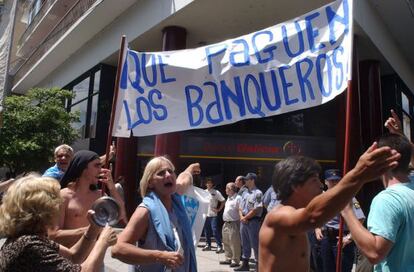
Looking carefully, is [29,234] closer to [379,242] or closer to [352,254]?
[379,242]

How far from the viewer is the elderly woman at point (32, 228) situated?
2.14 metres

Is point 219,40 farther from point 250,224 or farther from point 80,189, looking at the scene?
point 80,189

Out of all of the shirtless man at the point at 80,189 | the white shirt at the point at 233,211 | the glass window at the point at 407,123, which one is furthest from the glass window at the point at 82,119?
the shirtless man at the point at 80,189

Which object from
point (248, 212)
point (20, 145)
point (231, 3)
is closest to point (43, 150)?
point (20, 145)

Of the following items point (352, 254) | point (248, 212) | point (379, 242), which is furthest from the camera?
point (248, 212)

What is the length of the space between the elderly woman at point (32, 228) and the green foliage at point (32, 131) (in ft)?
45.8

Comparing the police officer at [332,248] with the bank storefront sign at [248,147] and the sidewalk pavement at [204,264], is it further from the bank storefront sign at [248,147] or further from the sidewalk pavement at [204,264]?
the bank storefront sign at [248,147]

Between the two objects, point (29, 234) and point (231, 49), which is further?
point (231, 49)

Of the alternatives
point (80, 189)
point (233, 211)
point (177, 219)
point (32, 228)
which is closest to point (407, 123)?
point (233, 211)

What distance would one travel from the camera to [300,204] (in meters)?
2.63

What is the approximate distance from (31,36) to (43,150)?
13206 mm

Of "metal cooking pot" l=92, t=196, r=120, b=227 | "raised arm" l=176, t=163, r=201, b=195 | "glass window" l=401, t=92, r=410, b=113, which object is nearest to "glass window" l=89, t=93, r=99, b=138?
"glass window" l=401, t=92, r=410, b=113

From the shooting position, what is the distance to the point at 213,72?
479 centimetres

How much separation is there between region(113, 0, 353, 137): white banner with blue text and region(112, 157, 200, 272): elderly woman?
1.25 m
